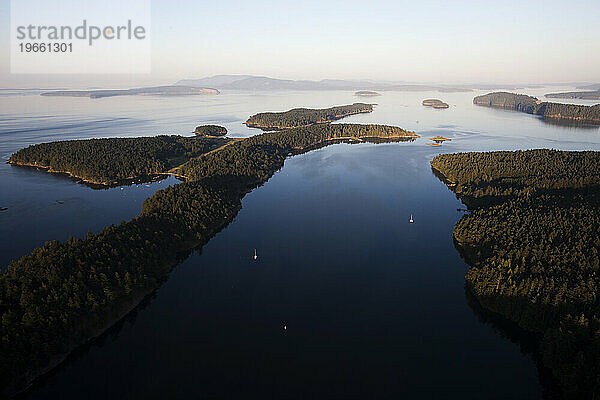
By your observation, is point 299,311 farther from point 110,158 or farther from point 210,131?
point 210,131

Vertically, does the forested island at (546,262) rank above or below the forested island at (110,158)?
below

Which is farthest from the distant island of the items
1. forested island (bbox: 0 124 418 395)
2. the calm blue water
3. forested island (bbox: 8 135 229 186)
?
forested island (bbox: 0 124 418 395)

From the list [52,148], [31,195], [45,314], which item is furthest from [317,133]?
[45,314]

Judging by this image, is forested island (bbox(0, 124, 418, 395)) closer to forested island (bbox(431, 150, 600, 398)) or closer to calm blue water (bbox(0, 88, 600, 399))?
calm blue water (bbox(0, 88, 600, 399))

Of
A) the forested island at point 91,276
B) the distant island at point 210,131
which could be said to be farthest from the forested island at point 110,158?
the distant island at point 210,131

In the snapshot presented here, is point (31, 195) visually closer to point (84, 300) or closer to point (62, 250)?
point (62, 250)

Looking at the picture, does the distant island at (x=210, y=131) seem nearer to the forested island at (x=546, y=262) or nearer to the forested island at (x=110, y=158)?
the forested island at (x=110, y=158)

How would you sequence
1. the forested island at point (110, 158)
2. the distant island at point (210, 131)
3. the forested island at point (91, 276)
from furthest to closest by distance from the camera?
the distant island at point (210, 131), the forested island at point (110, 158), the forested island at point (91, 276)
